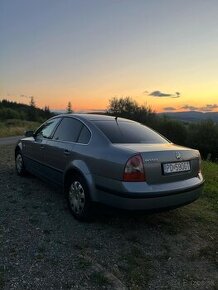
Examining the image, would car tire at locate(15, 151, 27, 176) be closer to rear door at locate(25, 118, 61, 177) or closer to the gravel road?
rear door at locate(25, 118, 61, 177)

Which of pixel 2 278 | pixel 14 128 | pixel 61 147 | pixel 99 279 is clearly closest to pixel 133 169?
pixel 99 279

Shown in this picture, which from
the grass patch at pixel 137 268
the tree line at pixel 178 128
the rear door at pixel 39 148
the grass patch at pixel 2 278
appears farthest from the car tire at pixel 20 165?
the tree line at pixel 178 128

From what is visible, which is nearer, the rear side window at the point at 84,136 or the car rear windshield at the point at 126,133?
the car rear windshield at the point at 126,133

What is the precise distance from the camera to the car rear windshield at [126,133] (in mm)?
5438

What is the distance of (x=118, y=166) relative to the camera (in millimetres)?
4730

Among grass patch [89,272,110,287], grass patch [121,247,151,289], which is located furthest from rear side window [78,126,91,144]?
grass patch [89,272,110,287]

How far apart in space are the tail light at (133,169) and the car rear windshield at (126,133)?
2.29ft

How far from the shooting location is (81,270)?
391 centimetres

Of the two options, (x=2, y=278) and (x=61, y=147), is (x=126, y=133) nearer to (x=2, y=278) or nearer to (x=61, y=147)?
(x=61, y=147)

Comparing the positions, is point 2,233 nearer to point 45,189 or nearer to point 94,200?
point 94,200

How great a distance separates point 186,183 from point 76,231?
1.66m

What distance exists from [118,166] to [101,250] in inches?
41.6

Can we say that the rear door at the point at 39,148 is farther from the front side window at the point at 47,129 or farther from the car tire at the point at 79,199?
the car tire at the point at 79,199

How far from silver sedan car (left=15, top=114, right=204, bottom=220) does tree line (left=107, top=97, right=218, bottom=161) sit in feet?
132
